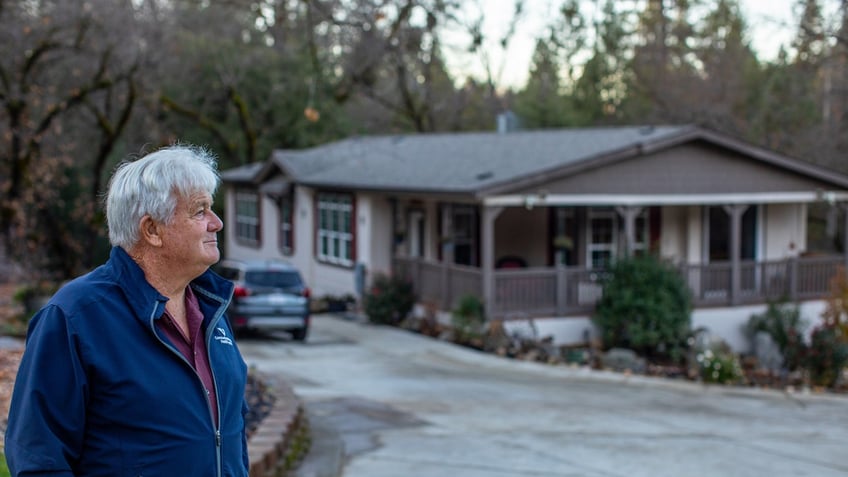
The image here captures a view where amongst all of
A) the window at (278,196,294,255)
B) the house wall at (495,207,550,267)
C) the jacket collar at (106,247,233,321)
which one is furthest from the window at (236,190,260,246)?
the jacket collar at (106,247,233,321)

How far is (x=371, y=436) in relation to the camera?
9.77 meters

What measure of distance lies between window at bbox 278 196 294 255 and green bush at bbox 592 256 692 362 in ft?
35.2

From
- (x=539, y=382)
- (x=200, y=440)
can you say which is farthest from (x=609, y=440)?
(x=200, y=440)

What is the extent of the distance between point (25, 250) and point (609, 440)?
1866cm

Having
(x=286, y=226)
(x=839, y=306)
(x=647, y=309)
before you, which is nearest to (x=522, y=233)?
(x=647, y=309)

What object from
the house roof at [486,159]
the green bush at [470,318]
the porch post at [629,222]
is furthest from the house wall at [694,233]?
the green bush at [470,318]

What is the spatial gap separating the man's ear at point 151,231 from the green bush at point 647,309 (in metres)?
15.3

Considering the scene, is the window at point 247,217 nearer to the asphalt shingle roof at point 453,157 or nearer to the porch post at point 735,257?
the asphalt shingle roof at point 453,157

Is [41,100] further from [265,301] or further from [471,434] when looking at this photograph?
[471,434]

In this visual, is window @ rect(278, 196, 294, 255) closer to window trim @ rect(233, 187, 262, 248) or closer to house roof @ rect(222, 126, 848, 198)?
house roof @ rect(222, 126, 848, 198)

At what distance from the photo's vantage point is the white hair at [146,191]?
296 centimetres

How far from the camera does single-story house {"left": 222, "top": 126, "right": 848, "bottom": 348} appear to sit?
1883 centimetres

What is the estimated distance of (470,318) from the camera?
18.1 metres

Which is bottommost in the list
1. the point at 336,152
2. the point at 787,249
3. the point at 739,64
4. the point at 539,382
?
the point at 539,382
